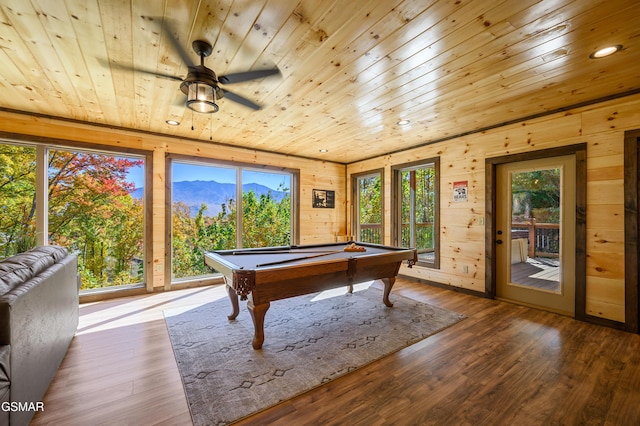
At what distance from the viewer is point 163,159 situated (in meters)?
4.32

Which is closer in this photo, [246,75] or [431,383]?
[431,383]

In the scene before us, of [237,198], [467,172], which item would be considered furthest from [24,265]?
[467,172]

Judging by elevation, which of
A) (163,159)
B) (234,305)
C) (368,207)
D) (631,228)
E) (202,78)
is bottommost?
(234,305)

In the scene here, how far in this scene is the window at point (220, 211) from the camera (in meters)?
4.59

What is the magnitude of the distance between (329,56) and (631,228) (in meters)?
3.50

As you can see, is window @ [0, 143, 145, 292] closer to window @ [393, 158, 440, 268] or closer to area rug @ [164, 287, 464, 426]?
area rug @ [164, 287, 464, 426]

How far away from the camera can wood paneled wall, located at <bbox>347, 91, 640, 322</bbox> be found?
288 centimetres

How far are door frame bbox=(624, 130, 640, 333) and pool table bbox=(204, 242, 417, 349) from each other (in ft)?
6.92

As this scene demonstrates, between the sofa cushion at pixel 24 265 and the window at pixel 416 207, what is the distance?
15.9 feet

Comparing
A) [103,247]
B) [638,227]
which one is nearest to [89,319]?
[103,247]

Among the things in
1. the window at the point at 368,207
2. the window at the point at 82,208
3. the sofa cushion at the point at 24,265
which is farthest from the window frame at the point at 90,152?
the window at the point at 368,207

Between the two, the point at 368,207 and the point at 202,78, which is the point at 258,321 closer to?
the point at 202,78

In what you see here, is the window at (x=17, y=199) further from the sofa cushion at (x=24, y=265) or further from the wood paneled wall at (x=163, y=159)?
the sofa cushion at (x=24, y=265)

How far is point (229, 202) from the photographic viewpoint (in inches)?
199
